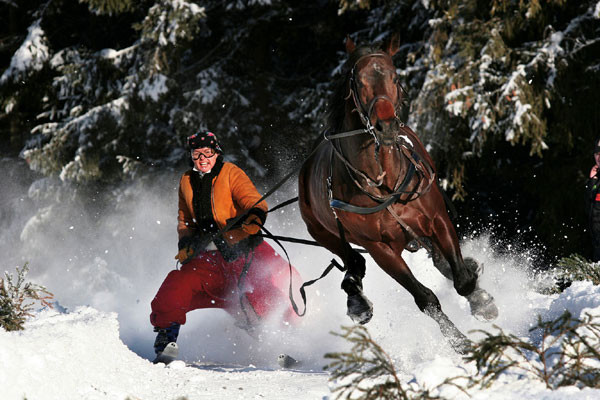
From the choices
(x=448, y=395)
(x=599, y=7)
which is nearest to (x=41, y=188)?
(x=599, y=7)

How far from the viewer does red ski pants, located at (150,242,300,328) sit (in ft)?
20.1

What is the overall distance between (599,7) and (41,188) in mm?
11045

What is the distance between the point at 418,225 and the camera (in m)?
4.81

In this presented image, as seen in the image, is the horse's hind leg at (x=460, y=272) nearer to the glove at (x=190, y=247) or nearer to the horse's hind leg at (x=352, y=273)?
the horse's hind leg at (x=352, y=273)

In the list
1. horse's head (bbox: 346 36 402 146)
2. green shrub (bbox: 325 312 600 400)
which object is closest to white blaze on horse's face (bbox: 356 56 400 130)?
horse's head (bbox: 346 36 402 146)

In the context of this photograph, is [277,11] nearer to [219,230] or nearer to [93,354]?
[219,230]

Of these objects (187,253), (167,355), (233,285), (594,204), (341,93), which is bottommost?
(167,355)

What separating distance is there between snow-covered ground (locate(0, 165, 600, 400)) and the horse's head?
3.86 feet

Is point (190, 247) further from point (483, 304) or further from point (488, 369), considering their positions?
point (488, 369)

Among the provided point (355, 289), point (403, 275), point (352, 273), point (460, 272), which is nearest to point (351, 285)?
A: point (355, 289)

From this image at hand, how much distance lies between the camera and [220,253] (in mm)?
6285

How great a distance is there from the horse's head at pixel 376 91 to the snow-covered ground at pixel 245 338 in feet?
3.86

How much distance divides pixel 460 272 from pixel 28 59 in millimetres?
12343

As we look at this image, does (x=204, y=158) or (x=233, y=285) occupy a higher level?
(x=204, y=158)
